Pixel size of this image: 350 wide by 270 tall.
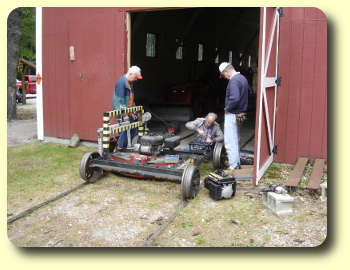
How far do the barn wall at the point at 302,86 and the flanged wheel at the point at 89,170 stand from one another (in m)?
3.64

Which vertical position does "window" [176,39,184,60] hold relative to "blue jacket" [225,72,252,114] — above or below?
above

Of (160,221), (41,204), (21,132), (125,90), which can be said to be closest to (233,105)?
(125,90)

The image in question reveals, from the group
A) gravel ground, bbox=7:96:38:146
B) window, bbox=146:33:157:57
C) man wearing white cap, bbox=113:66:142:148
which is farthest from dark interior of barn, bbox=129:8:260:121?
man wearing white cap, bbox=113:66:142:148

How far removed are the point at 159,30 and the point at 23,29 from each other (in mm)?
8096

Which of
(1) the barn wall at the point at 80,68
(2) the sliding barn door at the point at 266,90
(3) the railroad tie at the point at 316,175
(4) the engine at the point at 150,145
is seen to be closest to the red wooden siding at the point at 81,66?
(1) the barn wall at the point at 80,68

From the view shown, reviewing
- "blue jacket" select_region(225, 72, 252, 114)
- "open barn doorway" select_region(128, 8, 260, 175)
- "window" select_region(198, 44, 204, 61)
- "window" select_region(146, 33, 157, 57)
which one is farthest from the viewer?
"window" select_region(198, 44, 204, 61)

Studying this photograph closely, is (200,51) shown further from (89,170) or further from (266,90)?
(89,170)

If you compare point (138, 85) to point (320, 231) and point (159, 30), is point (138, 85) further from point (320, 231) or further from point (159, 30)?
point (320, 231)

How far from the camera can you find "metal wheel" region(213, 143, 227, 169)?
6.91 metres

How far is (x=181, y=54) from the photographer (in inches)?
661

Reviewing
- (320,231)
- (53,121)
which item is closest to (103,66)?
(53,121)

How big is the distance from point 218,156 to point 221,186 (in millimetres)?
1392

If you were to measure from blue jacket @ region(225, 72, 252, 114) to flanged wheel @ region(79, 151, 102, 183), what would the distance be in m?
2.46

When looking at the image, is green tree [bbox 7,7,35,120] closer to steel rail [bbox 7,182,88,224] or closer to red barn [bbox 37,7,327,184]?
red barn [bbox 37,7,327,184]
